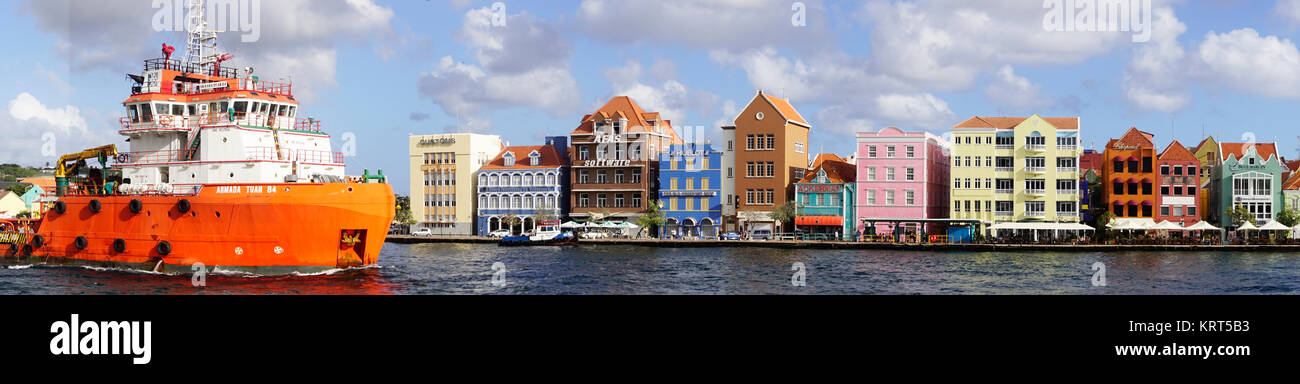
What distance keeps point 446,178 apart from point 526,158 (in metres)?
8.67

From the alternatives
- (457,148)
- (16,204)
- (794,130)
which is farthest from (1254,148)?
(16,204)

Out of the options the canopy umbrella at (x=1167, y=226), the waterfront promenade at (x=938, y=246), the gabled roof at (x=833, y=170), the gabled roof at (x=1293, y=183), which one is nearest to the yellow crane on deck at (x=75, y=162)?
the waterfront promenade at (x=938, y=246)

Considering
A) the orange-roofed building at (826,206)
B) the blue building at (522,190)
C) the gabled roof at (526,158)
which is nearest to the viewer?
the orange-roofed building at (826,206)

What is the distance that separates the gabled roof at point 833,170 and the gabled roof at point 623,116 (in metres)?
15.5

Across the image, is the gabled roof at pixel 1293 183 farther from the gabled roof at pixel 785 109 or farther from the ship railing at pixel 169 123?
the ship railing at pixel 169 123

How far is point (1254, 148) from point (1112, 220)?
47.6ft

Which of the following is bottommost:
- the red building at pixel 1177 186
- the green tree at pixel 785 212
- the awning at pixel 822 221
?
the awning at pixel 822 221

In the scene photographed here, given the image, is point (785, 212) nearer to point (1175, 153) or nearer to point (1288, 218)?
point (1175, 153)

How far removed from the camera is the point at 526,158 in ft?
336

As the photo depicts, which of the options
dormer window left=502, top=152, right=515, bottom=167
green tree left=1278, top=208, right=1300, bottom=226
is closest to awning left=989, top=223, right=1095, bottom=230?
green tree left=1278, top=208, right=1300, bottom=226

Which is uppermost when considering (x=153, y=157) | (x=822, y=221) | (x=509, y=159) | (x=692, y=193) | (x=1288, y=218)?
(x=509, y=159)

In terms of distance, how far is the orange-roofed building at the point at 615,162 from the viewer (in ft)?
316

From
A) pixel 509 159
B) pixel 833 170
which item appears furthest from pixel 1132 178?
pixel 509 159

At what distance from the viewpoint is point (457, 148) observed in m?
104
